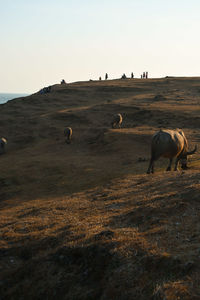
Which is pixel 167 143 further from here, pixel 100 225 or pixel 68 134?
pixel 68 134

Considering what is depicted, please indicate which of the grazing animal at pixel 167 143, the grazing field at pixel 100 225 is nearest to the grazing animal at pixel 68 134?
the grazing field at pixel 100 225

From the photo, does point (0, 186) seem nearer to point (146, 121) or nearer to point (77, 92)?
point (146, 121)

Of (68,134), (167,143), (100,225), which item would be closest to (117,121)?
(68,134)

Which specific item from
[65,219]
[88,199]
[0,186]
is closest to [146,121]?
[0,186]

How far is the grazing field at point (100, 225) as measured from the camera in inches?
293

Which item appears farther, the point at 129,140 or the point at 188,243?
the point at 129,140

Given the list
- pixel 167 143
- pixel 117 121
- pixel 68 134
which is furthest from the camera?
pixel 117 121

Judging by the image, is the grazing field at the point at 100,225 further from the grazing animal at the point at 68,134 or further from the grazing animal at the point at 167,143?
the grazing animal at the point at 68,134

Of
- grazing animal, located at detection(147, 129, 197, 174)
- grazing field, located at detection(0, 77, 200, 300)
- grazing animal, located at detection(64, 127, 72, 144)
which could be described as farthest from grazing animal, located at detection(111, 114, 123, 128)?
grazing animal, located at detection(147, 129, 197, 174)

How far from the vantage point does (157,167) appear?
2039cm

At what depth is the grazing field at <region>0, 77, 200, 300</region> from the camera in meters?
7.45

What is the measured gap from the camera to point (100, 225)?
33.9 ft

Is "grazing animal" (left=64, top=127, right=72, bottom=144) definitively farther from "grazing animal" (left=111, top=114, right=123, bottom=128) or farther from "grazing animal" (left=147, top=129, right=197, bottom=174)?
"grazing animal" (left=147, top=129, right=197, bottom=174)

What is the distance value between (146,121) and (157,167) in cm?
1685
